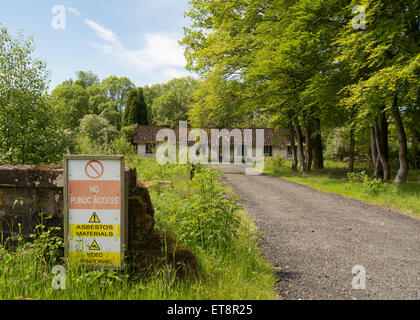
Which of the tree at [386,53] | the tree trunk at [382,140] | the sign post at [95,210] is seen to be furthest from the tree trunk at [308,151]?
the sign post at [95,210]

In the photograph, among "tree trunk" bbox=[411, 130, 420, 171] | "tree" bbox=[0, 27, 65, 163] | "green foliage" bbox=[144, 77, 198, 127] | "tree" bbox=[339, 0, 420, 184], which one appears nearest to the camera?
"tree" bbox=[0, 27, 65, 163]

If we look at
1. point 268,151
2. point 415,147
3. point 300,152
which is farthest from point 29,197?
point 268,151

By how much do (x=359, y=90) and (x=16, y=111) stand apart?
36.9 ft

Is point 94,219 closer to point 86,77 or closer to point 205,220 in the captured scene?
point 205,220

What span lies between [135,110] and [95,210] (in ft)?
165

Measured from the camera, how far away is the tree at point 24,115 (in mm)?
7414

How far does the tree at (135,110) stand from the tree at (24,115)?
4299 cm

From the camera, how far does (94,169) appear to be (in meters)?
3.17

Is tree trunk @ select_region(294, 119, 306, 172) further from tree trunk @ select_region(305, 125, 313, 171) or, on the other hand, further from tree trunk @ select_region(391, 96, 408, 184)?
tree trunk @ select_region(391, 96, 408, 184)

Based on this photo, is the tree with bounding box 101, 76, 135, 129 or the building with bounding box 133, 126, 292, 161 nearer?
the building with bounding box 133, 126, 292, 161

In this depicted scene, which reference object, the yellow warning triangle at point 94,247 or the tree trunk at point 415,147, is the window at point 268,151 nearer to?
the tree trunk at point 415,147

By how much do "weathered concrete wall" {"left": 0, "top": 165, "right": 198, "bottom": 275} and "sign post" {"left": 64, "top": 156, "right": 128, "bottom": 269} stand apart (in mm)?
168

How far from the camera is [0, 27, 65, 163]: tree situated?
24.3 feet

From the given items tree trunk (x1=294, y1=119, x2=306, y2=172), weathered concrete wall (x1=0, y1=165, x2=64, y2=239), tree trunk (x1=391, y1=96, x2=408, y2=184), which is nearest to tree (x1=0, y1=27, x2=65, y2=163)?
weathered concrete wall (x1=0, y1=165, x2=64, y2=239)
